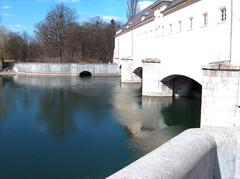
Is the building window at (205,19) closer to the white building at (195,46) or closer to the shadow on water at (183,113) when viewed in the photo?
the white building at (195,46)

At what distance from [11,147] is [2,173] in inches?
113

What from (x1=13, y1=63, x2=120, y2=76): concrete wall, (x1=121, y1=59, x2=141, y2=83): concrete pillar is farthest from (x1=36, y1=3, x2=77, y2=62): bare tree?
(x1=121, y1=59, x2=141, y2=83): concrete pillar

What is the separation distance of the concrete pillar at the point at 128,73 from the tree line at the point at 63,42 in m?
22.6

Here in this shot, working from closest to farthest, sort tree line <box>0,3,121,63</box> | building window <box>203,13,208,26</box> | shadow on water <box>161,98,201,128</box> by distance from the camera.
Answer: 1. building window <box>203,13,208,26</box>
2. shadow on water <box>161,98,201,128</box>
3. tree line <box>0,3,121,63</box>

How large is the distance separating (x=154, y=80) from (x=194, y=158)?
85.5 ft

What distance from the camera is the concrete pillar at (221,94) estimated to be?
15.0 m

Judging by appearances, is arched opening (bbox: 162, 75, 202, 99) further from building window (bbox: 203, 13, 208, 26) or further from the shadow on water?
building window (bbox: 203, 13, 208, 26)

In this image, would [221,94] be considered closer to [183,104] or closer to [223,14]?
[223,14]

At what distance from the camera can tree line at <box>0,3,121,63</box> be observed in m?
62.2

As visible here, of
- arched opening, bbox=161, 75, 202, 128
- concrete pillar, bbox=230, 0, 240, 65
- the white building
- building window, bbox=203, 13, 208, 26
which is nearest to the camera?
the white building

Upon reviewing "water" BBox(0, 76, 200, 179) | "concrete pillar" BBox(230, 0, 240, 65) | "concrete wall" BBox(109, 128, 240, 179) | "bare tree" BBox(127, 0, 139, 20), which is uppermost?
"bare tree" BBox(127, 0, 139, 20)

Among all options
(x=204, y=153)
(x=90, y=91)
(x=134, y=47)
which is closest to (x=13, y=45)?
(x=134, y=47)

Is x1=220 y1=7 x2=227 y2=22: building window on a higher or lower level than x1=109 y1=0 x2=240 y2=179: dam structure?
higher

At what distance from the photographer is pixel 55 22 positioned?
61.7 metres
